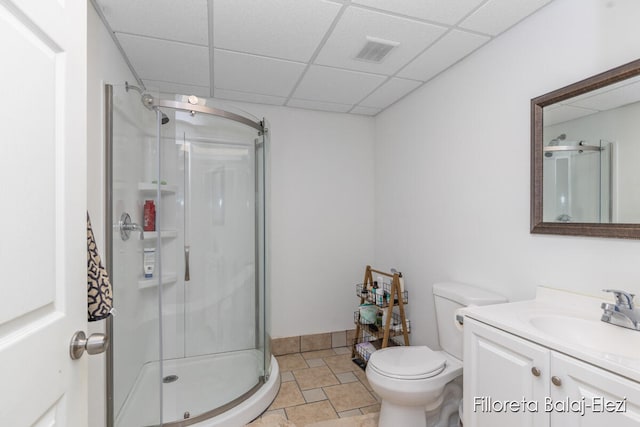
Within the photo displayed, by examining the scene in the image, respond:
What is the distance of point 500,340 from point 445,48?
1636 millimetres

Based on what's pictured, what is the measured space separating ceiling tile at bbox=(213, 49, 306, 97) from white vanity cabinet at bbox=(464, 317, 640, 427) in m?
1.89

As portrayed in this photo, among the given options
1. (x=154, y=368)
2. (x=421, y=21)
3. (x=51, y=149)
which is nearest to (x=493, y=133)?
(x=421, y=21)

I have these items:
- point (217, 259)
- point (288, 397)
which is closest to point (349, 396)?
point (288, 397)

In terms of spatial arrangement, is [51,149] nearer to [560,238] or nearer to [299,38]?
[299,38]

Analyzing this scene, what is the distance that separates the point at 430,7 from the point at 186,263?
7.23 ft

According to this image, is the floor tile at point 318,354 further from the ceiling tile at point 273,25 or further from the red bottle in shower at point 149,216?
the ceiling tile at point 273,25

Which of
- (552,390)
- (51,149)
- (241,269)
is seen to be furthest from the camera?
(241,269)

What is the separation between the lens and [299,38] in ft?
6.02

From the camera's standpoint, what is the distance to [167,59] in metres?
2.08

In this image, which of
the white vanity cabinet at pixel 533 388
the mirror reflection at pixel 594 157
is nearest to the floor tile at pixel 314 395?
the white vanity cabinet at pixel 533 388

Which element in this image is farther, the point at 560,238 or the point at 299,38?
the point at 299,38

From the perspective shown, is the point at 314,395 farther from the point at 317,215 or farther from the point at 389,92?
the point at 389,92

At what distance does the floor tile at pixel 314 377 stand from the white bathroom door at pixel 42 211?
1.81 m

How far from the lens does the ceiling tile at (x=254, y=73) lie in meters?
2.08
